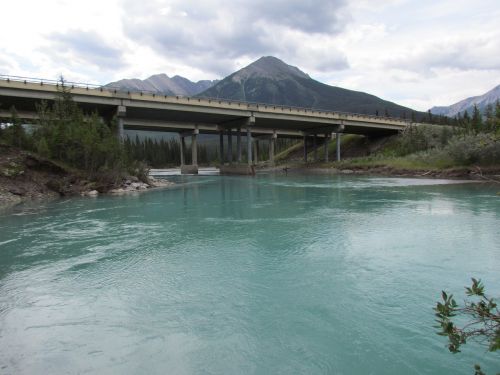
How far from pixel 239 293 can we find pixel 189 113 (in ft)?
201

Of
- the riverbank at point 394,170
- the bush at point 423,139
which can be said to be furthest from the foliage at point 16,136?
the bush at point 423,139

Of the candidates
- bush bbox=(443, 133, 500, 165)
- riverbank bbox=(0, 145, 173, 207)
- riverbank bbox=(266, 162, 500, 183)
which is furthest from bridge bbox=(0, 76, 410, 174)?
bush bbox=(443, 133, 500, 165)

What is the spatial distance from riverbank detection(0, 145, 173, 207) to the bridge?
732 inches

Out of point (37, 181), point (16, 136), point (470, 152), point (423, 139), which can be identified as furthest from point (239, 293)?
point (423, 139)

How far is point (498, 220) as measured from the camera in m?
18.8

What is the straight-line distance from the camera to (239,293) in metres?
9.78

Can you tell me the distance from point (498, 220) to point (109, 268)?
1922 cm

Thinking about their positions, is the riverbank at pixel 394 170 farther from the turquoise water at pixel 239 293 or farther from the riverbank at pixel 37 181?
the riverbank at pixel 37 181

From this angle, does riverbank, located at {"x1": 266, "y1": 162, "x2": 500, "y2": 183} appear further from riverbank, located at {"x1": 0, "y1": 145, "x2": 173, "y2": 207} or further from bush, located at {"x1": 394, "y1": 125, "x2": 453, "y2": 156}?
riverbank, located at {"x1": 0, "y1": 145, "x2": 173, "y2": 207}

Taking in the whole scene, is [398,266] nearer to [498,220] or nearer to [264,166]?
[498,220]

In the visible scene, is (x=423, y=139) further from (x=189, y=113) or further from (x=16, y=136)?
(x=16, y=136)

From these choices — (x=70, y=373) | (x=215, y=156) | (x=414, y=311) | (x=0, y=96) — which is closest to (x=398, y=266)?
(x=414, y=311)

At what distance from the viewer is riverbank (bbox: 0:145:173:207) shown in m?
31.0

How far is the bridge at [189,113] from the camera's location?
1992 inches
